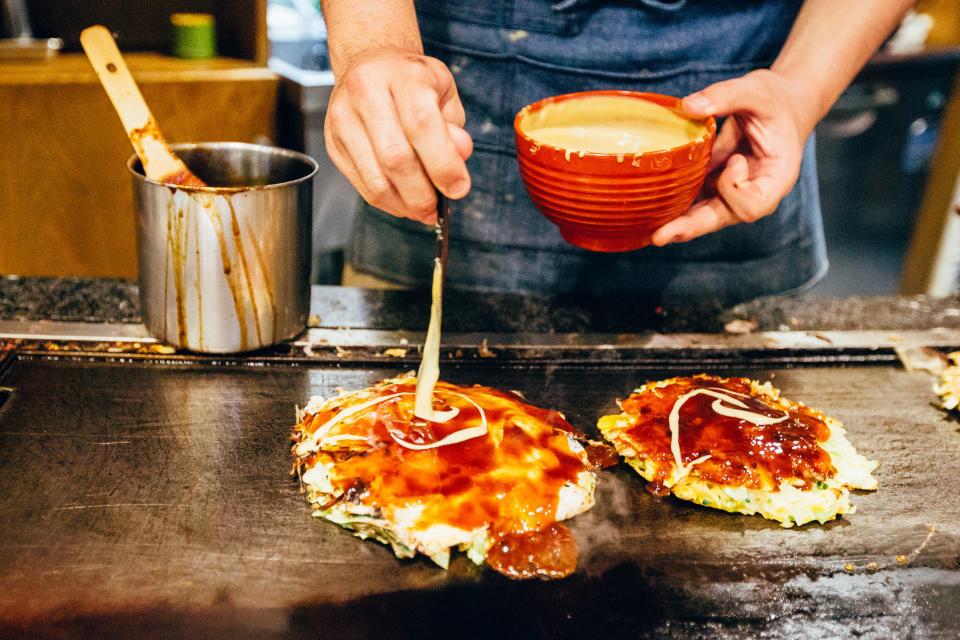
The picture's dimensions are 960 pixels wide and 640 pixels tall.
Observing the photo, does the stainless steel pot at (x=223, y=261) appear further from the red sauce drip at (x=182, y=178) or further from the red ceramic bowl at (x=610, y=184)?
the red ceramic bowl at (x=610, y=184)

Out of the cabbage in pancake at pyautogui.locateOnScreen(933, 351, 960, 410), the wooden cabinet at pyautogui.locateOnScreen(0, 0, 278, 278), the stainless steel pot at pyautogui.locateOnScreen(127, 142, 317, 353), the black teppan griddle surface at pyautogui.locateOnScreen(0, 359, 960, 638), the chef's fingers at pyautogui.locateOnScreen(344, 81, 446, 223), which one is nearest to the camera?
the black teppan griddle surface at pyautogui.locateOnScreen(0, 359, 960, 638)

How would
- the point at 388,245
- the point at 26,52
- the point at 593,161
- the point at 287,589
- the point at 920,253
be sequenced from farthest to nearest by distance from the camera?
the point at 920,253 → the point at 26,52 → the point at 388,245 → the point at 593,161 → the point at 287,589

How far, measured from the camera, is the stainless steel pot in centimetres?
157

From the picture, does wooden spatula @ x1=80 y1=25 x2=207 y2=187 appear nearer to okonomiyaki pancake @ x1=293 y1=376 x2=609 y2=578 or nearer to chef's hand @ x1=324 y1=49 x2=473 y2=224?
chef's hand @ x1=324 y1=49 x2=473 y2=224

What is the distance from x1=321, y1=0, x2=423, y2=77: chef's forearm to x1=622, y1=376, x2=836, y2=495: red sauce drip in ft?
3.12

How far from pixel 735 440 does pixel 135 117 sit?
59.3 inches

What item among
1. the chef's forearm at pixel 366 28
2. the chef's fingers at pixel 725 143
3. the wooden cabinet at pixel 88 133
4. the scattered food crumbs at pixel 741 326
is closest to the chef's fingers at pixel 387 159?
the chef's forearm at pixel 366 28

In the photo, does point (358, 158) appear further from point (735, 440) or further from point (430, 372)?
point (735, 440)

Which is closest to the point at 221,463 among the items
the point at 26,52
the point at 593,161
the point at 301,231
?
the point at 301,231

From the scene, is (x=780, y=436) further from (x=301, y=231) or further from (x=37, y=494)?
(x=37, y=494)

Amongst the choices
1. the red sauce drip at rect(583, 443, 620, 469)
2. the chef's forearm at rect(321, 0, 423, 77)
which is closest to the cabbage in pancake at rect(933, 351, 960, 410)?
the red sauce drip at rect(583, 443, 620, 469)

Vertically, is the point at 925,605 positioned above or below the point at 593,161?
below

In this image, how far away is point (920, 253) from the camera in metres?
5.08

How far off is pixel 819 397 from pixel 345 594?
119cm
